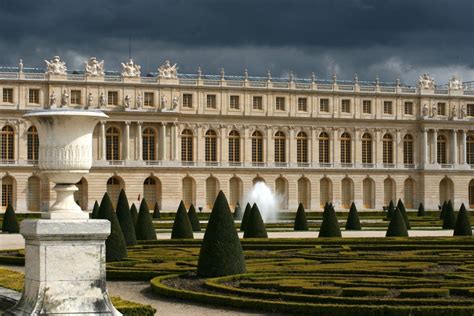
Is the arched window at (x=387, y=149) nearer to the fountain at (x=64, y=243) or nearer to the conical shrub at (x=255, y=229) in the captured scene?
the conical shrub at (x=255, y=229)

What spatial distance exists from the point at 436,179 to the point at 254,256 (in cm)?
4762

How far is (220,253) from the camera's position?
1906cm

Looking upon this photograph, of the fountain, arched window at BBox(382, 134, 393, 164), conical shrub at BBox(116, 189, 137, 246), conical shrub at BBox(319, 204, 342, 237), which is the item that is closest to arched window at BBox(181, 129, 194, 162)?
arched window at BBox(382, 134, 393, 164)

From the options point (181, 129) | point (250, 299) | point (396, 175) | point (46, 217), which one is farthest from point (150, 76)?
point (46, 217)

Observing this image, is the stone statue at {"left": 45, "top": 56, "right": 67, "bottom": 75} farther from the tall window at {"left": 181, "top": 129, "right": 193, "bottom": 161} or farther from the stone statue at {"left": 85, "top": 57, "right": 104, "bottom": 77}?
the tall window at {"left": 181, "top": 129, "right": 193, "bottom": 161}

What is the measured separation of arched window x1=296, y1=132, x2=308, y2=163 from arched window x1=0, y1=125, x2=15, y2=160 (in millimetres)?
18779

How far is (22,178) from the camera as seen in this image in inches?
2445

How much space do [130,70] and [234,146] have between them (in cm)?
852

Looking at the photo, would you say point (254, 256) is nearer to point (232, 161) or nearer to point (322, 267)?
point (322, 267)

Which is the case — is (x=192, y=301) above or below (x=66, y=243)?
below

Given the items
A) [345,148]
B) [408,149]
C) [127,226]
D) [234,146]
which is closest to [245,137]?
[234,146]

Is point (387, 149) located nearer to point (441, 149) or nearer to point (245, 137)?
point (441, 149)

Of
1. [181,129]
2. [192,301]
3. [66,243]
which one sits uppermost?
[181,129]

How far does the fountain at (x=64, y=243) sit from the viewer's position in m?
10.5
